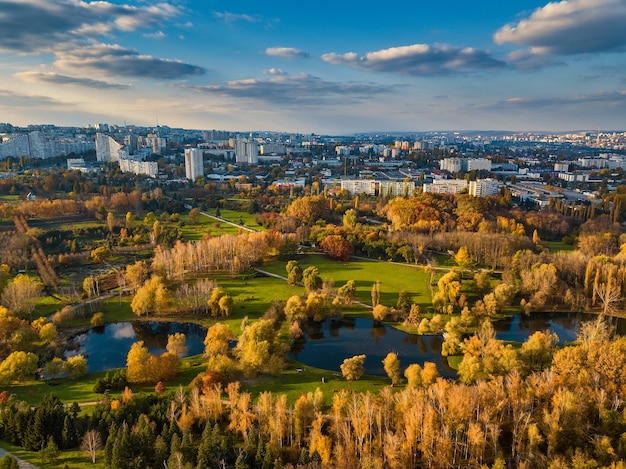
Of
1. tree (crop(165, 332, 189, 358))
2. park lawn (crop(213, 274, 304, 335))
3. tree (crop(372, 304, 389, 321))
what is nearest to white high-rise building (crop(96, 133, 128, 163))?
park lawn (crop(213, 274, 304, 335))

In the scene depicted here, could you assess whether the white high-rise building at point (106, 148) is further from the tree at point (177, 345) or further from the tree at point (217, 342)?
the tree at point (217, 342)

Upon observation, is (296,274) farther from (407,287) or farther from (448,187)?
(448,187)

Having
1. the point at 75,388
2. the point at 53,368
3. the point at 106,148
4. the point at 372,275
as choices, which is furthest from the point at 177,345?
the point at 106,148

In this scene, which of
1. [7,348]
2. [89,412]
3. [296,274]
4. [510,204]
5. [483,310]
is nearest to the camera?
[89,412]

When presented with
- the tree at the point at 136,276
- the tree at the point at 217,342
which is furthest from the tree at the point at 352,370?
the tree at the point at 136,276

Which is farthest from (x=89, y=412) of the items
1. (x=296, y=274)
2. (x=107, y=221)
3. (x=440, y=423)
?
(x=107, y=221)

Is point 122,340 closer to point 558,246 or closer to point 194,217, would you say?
point 194,217
